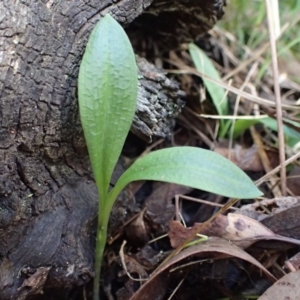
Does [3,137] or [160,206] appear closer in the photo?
[3,137]

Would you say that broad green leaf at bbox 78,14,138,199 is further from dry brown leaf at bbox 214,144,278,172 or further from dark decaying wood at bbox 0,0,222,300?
dry brown leaf at bbox 214,144,278,172

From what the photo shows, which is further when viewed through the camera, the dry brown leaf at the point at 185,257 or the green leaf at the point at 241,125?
the green leaf at the point at 241,125

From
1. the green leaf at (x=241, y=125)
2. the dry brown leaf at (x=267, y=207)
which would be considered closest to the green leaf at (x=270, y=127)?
the green leaf at (x=241, y=125)

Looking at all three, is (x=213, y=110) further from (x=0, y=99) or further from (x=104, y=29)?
(x=0, y=99)

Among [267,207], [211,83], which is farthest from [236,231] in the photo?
[211,83]

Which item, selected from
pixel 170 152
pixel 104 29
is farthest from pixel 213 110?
pixel 104 29

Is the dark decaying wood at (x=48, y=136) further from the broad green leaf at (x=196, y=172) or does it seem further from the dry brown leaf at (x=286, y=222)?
the dry brown leaf at (x=286, y=222)
